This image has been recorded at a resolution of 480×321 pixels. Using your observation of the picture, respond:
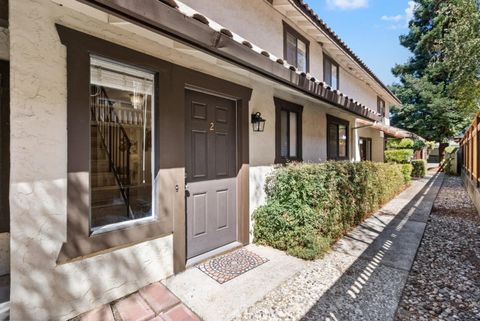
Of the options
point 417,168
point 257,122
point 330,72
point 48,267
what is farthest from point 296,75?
point 417,168

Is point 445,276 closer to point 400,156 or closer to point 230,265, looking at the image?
point 230,265

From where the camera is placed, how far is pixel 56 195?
9.07 feet

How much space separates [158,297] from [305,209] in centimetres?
294

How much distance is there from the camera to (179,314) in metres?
3.06

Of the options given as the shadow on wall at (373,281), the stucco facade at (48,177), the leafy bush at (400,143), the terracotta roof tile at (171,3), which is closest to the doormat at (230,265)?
the stucco facade at (48,177)

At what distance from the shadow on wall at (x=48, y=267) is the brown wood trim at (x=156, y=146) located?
120mm

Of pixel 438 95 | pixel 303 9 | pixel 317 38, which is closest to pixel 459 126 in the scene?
pixel 438 95

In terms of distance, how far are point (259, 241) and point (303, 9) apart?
5.94 meters

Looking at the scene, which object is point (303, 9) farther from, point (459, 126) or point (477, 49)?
point (459, 126)

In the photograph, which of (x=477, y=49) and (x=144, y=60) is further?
(x=477, y=49)

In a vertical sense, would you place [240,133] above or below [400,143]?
below

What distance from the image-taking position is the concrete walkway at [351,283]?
10.3 ft

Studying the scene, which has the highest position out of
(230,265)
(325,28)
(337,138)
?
(325,28)

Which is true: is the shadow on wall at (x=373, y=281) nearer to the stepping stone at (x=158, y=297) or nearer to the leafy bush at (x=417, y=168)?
the stepping stone at (x=158, y=297)
